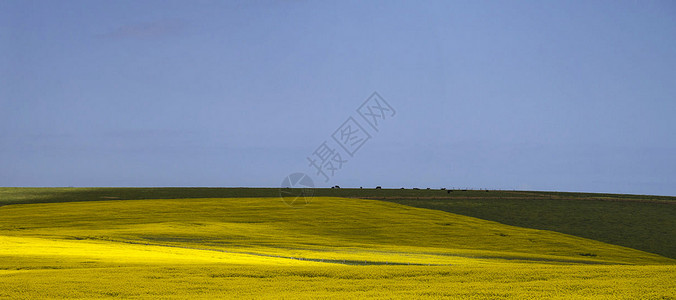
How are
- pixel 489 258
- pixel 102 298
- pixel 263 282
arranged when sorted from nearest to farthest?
pixel 102 298 → pixel 263 282 → pixel 489 258

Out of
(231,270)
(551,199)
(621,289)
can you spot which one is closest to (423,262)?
(231,270)

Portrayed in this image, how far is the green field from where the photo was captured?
1620cm

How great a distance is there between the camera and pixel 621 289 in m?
15.3

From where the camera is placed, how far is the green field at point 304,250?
16203 millimetres

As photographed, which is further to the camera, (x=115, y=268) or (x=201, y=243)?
(x=201, y=243)

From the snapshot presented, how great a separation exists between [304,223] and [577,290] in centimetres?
3226

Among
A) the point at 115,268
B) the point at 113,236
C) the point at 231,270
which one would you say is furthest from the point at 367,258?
the point at 113,236

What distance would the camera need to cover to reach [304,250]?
33312mm

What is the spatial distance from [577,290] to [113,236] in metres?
29.9

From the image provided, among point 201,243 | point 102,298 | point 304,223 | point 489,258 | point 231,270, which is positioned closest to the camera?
point 102,298

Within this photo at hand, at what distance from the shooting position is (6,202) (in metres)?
63.6

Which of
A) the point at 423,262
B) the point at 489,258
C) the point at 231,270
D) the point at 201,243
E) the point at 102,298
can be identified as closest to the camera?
the point at 102,298

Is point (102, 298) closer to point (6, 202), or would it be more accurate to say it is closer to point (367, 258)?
point (367, 258)

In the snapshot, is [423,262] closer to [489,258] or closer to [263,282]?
[489,258]
